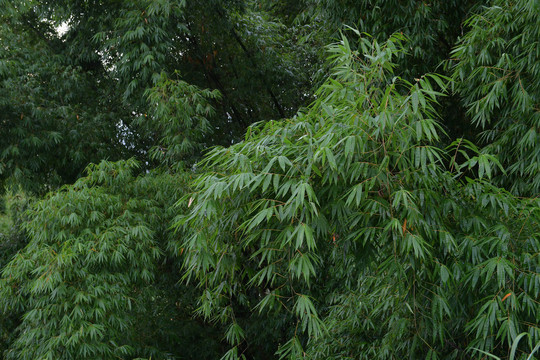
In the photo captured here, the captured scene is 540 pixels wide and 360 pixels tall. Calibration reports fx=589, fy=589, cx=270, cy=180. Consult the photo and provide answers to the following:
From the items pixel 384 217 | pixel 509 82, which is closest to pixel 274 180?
pixel 384 217

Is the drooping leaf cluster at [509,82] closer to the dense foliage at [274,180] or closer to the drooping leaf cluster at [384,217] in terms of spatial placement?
the dense foliage at [274,180]

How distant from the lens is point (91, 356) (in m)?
3.88

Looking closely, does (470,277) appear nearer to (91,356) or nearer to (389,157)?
(389,157)

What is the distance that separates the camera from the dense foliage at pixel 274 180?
2336mm

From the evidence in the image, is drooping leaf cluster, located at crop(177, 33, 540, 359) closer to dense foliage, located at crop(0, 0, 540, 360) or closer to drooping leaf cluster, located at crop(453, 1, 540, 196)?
dense foliage, located at crop(0, 0, 540, 360)

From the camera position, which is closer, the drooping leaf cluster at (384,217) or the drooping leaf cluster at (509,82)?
the drooping leaf cluster at (384,217)

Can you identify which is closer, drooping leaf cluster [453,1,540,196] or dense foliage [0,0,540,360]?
dense foliage [0,0,540,360]

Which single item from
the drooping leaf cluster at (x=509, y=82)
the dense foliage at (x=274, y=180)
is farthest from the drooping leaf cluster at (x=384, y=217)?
the drooping leaf cluster at (x=509, y=82)

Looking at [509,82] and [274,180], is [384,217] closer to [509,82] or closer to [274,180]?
[274,180]

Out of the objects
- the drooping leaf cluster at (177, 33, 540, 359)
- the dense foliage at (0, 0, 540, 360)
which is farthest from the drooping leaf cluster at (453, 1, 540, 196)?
the drooping leaf cluster at (177, 33, 540, 359)

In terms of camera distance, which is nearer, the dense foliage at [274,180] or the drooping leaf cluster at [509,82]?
the dense foliage at [274,180]

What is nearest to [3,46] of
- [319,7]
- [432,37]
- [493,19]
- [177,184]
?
[177,184]

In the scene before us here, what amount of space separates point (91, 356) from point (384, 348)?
2007mm

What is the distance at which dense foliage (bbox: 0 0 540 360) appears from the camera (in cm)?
234
